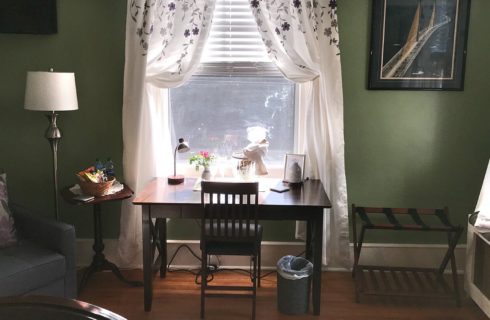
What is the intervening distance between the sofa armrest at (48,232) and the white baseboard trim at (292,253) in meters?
0.62

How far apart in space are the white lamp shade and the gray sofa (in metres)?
0.65

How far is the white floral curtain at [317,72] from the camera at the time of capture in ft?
9.95

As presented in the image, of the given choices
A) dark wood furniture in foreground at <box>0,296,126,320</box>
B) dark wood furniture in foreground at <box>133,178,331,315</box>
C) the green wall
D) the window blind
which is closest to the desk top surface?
dark wood furniture in foreground at <box>133,178,331,315</box>

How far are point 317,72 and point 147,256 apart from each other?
155 centimetres

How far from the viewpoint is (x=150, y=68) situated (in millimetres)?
3127

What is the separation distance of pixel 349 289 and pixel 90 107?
2132 millimetres

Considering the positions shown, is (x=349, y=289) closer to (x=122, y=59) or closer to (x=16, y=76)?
(x=122, y=59)

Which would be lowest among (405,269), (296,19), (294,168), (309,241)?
(405,269)

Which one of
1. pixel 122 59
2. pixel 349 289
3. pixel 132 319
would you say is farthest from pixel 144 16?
pixel 349 289

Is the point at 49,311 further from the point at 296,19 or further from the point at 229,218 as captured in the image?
the point at 296,19

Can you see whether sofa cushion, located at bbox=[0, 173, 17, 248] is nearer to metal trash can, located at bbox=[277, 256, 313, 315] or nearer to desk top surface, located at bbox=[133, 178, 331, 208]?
desk top surface, located at bbox=[133, 178, 331, 208]

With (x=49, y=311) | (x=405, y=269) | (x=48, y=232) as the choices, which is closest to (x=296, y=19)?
(x=405, y=269)

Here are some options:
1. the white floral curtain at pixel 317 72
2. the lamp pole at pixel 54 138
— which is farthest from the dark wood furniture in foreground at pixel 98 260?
the white floral curtain at pixel 317 72

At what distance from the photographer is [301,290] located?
2803 millimetres
